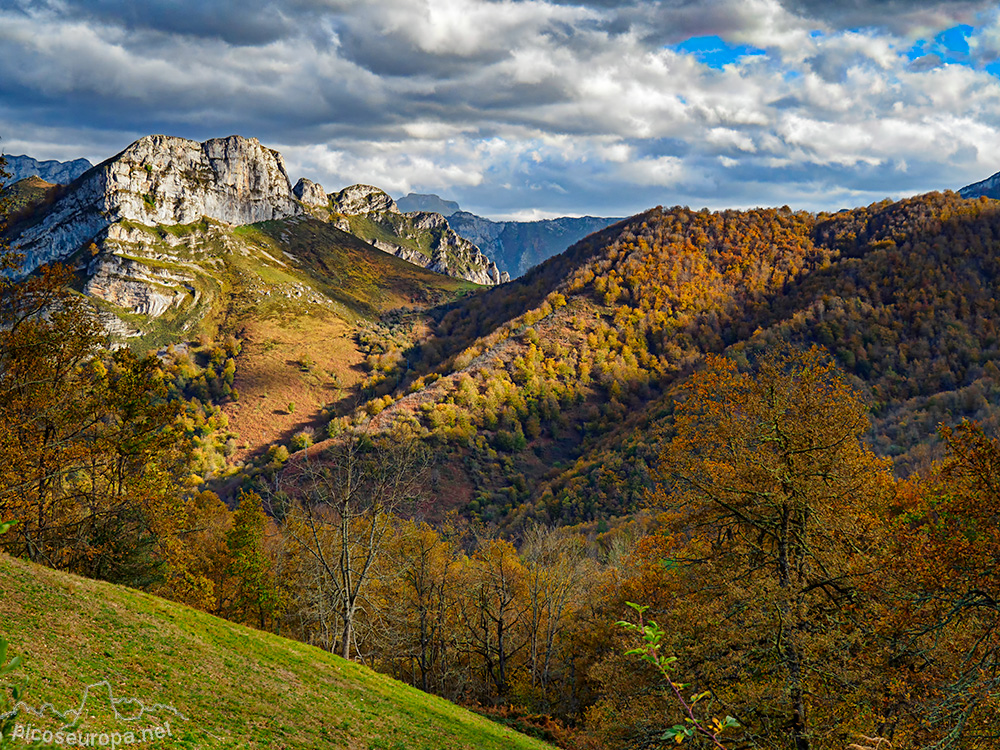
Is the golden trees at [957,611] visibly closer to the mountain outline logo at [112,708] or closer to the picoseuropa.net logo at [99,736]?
the picoseuropa.net logo at [99,736]

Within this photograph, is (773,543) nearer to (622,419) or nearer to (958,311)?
(622,419)

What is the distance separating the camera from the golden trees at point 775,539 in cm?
1622

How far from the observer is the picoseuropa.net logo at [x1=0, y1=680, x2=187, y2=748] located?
10.5 metres

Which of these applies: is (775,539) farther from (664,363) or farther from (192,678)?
(664,363)

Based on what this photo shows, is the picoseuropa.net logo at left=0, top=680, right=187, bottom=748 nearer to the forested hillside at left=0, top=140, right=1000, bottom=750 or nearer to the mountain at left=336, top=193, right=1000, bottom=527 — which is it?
the forested hillside at left=0, top=140, right=1000, bottom=750

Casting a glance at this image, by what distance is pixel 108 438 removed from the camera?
2766 cm

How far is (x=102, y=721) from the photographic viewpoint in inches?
481

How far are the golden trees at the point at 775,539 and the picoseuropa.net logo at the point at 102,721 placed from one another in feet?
41.8

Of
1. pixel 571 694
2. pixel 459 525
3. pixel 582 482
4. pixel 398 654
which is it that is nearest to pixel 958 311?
pixel 582 482

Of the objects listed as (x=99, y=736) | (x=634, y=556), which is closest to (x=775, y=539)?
(x=634, y=556)

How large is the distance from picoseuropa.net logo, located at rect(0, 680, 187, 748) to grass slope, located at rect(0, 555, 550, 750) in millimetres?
56

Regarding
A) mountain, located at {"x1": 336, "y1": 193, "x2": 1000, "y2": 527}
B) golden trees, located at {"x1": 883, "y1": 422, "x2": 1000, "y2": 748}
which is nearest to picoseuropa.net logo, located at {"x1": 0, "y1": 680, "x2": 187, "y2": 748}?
golden trees, located at {"x1": 883, "y1": 422, "x2": 1000, "y2": 748}

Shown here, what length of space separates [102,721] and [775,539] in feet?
57.0

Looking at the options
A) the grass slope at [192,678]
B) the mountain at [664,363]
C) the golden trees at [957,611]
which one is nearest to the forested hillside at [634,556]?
the golden trees at [957,611]
